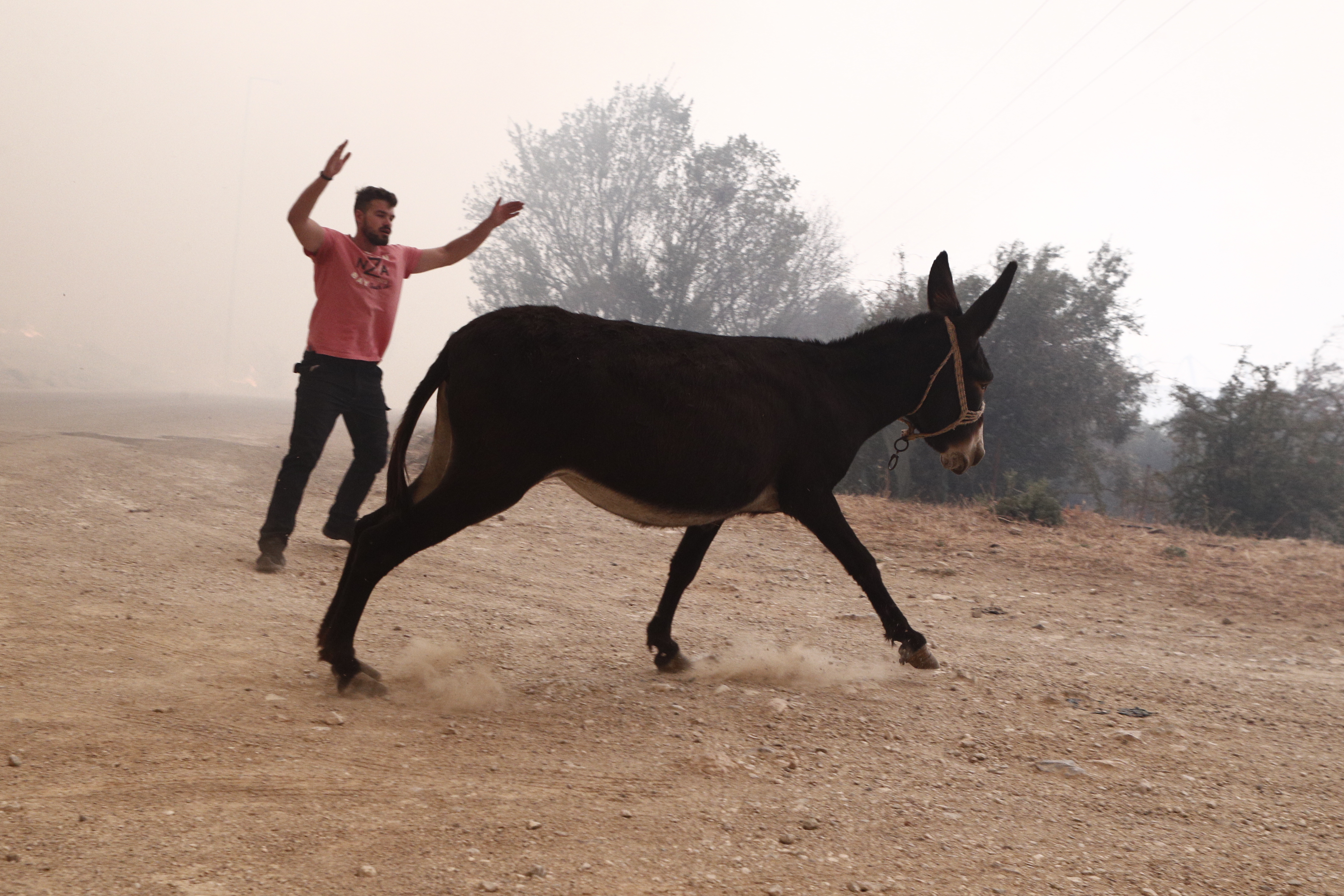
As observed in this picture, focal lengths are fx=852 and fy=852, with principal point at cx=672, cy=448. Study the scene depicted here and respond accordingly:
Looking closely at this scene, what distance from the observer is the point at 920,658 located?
13.3 feet

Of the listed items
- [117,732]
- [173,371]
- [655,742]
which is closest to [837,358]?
[655,742]

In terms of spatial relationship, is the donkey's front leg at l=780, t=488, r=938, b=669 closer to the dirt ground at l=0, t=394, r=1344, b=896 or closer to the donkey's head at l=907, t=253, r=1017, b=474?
the dirt ground at l=0, t=394, r=1344, b=896

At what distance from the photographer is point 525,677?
3.98 m

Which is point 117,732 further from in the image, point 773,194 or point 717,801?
point 773,194

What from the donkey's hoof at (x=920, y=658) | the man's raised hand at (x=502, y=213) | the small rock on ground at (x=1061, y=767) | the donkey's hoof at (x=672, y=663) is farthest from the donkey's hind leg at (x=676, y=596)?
the man's raised hand at (x=502, y=213)

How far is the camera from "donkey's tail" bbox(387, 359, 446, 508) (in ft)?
11.6

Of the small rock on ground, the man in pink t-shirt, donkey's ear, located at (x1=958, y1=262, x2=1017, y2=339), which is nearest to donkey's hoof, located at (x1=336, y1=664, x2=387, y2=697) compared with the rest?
the man in pink t-shirt

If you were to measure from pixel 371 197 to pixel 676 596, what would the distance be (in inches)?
121

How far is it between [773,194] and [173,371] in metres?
43.7

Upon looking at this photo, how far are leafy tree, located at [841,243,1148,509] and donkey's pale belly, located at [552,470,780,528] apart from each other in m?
12.3

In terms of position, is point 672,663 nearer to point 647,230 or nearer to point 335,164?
point 335,164

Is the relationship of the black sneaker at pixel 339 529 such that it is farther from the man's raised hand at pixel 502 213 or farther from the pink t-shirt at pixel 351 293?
the man's raised hand at pixel 502 213

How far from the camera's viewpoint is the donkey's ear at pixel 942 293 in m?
4.58

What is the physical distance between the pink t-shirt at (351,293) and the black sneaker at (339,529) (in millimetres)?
1164
